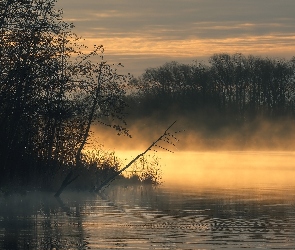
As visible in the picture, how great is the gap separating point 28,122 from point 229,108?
249ft

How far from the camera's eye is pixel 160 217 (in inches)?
1250

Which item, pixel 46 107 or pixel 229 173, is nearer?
pixel 46 107

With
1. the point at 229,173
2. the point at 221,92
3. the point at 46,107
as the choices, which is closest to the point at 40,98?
the point at 46,107

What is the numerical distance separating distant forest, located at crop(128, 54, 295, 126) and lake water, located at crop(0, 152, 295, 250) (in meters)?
58.5

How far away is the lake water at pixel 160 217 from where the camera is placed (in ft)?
81.2

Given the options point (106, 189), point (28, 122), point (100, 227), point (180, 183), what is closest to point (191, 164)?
point (180, 183)

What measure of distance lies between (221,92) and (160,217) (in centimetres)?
8210

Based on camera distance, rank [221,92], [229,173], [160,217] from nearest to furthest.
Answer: [160,217] < [229,173] < [221,92]

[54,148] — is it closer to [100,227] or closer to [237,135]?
[100,227]

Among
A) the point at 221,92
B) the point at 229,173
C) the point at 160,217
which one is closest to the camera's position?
the point at 160,217

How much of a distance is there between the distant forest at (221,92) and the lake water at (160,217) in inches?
2303

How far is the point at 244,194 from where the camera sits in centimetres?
4297

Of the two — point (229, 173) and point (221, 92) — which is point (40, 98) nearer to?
point (229, 173)

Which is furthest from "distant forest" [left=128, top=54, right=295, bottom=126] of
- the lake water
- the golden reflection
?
the lake water
